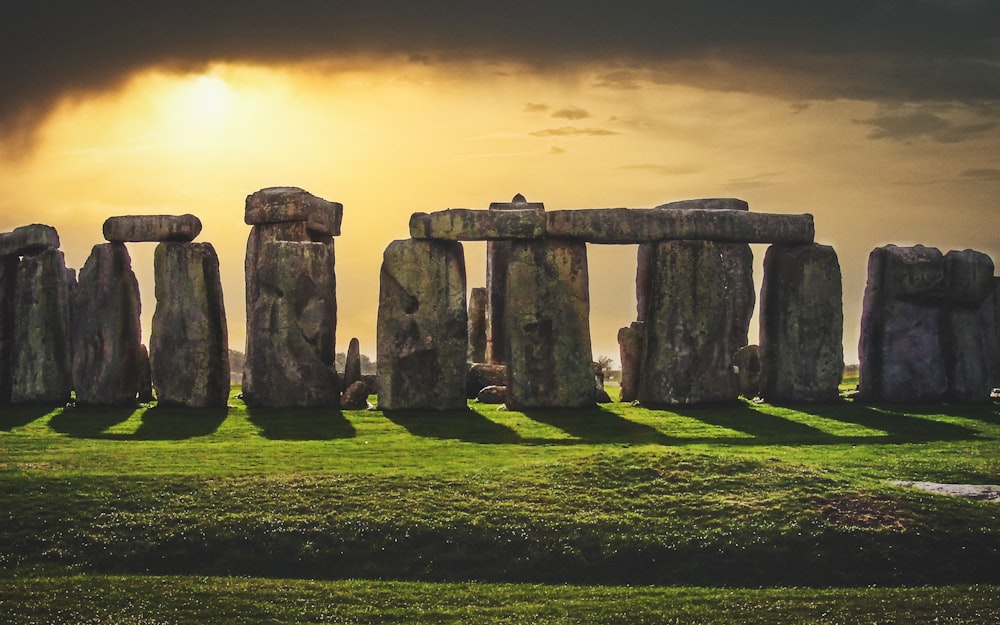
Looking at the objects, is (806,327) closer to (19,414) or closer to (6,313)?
(19,414)

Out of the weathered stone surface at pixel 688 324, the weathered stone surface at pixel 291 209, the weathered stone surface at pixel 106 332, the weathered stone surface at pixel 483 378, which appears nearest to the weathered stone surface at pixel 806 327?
the weathered stone surface at pixel 688 324

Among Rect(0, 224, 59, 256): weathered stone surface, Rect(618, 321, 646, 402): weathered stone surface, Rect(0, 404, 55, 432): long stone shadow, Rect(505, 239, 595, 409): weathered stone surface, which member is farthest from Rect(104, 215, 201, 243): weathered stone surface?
Rect(618, 321, 646, 402): weathered stone surface

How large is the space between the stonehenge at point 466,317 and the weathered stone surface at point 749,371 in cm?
11

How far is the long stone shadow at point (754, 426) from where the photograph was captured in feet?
88.6

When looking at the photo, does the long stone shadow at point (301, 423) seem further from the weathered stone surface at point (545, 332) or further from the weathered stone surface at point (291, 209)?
the weathered stone surface at point (291, 209)

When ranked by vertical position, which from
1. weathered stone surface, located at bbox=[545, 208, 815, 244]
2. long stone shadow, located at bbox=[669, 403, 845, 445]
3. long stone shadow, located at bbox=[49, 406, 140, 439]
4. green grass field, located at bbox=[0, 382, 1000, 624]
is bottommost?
green grass field, located at bbox=[0, 382, 1000, 624]

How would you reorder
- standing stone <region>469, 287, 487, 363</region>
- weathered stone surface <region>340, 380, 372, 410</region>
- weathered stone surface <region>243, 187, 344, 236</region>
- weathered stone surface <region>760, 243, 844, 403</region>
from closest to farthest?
weathered stone surface <region>340, 380, 372, 410</region> < weathered stone surface <region>760, 243, 844, 403</region> < weathered stone surface <region>243, 187, 344, 236</region> < standing stone <region>469, 287, 487, 363</region>

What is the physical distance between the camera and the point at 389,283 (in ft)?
101

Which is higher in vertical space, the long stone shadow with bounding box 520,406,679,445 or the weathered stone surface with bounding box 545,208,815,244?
the weathered stone surface with bounding box 545,208,815,244

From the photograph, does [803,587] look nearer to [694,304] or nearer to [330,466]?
[330,466]

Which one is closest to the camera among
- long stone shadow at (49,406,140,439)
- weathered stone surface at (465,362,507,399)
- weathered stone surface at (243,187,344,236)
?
long stone shadow at (49,406,140,439)

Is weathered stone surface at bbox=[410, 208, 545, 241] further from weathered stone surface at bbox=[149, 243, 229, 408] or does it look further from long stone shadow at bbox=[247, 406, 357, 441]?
weathered stone surface at bbox=[149, 243, 229, 408]

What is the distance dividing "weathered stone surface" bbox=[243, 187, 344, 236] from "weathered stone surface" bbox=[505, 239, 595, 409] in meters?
5.27

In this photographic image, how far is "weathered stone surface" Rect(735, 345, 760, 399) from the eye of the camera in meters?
34.3
